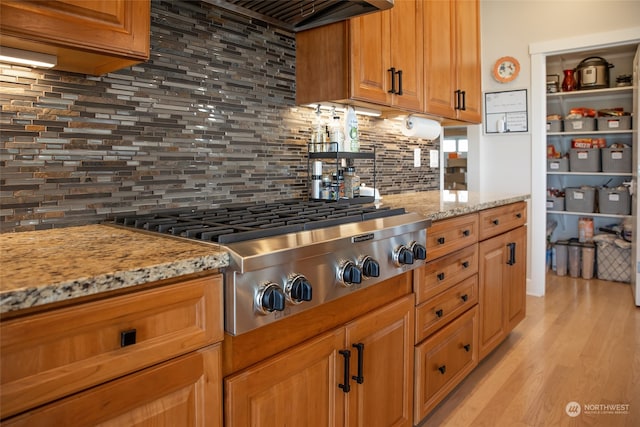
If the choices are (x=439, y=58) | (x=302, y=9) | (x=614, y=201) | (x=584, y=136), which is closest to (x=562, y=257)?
(x=614, y=201)

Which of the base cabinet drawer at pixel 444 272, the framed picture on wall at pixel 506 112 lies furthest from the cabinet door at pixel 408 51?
the framed picture on wall at pixel 506 112

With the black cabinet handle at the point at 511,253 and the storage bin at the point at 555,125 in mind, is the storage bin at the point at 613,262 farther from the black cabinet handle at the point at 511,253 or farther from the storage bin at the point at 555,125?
the black cabinet handle at the point at 511,253

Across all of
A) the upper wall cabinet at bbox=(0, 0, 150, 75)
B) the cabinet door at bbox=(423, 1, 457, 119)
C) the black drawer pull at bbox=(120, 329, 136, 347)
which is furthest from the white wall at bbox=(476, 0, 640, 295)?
the black drawer pull at bbox=(120, 329, 136, 347)

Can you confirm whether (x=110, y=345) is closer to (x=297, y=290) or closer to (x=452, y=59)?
(x=297, y=290)

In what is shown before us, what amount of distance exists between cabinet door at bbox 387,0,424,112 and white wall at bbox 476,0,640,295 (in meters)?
1.93

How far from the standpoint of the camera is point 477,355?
2314 millimetres

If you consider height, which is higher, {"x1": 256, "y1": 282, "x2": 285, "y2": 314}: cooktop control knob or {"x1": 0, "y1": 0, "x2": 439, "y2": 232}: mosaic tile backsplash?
{"x1": 0, "y1": 0, "x2": 439, "y2": 232}: mosaic tile backsplash

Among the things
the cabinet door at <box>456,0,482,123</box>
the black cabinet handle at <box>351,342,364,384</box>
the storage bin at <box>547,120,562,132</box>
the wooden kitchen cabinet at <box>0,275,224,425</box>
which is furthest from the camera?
the storage bin at <box>547,120,562,132</box>

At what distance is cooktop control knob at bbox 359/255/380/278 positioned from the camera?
1.33m

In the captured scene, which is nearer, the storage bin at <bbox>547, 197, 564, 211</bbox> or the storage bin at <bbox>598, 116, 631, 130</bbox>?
the storage bin at <bbox>598, 116, 631, 130</bbox>

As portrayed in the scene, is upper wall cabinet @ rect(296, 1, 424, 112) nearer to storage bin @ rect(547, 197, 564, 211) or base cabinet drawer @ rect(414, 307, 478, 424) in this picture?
base cabinet drawer @ rect(414, 307, 478, 424)

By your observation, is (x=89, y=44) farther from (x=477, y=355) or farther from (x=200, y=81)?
(x=477, y=355)

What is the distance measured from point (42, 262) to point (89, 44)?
0.53 meters
